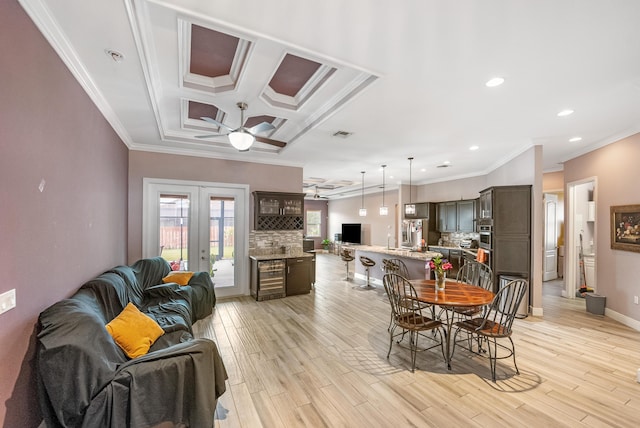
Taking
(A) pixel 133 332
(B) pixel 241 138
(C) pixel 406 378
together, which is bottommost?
(C) pixel 406 378

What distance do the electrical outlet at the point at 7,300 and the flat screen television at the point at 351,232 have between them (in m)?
10.8

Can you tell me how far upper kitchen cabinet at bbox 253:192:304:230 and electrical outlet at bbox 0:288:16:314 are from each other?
4.26 m

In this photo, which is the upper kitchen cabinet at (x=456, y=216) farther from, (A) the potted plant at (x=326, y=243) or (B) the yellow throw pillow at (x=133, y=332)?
(B) the yellow throw pillow at (x=133, y=332)

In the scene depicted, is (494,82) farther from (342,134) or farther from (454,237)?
(454,237)

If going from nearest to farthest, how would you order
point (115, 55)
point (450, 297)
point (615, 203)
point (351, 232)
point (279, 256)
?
point (115, 55) → point (450, 297) → point (615, 203) → point (279, 256) → point (351, 232)

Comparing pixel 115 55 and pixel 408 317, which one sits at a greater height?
pixel 115 55

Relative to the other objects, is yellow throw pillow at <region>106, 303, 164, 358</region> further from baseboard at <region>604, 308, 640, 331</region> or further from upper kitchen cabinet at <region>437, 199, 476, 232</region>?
upper kitchen cabinet at <region>437, 199, 476, 232</region>

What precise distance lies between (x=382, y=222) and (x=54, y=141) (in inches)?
383

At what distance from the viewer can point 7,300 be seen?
4.92ft

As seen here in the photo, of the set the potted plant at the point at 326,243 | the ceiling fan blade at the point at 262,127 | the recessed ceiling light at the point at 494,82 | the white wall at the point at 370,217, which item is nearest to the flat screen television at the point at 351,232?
the white wall at the point at 370,217

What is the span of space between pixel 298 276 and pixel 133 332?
361cm

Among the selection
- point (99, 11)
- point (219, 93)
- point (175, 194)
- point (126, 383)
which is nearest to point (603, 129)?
point (219, 93)

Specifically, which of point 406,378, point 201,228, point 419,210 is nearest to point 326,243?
point 419,210

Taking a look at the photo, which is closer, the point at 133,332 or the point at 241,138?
the point at 133,332
